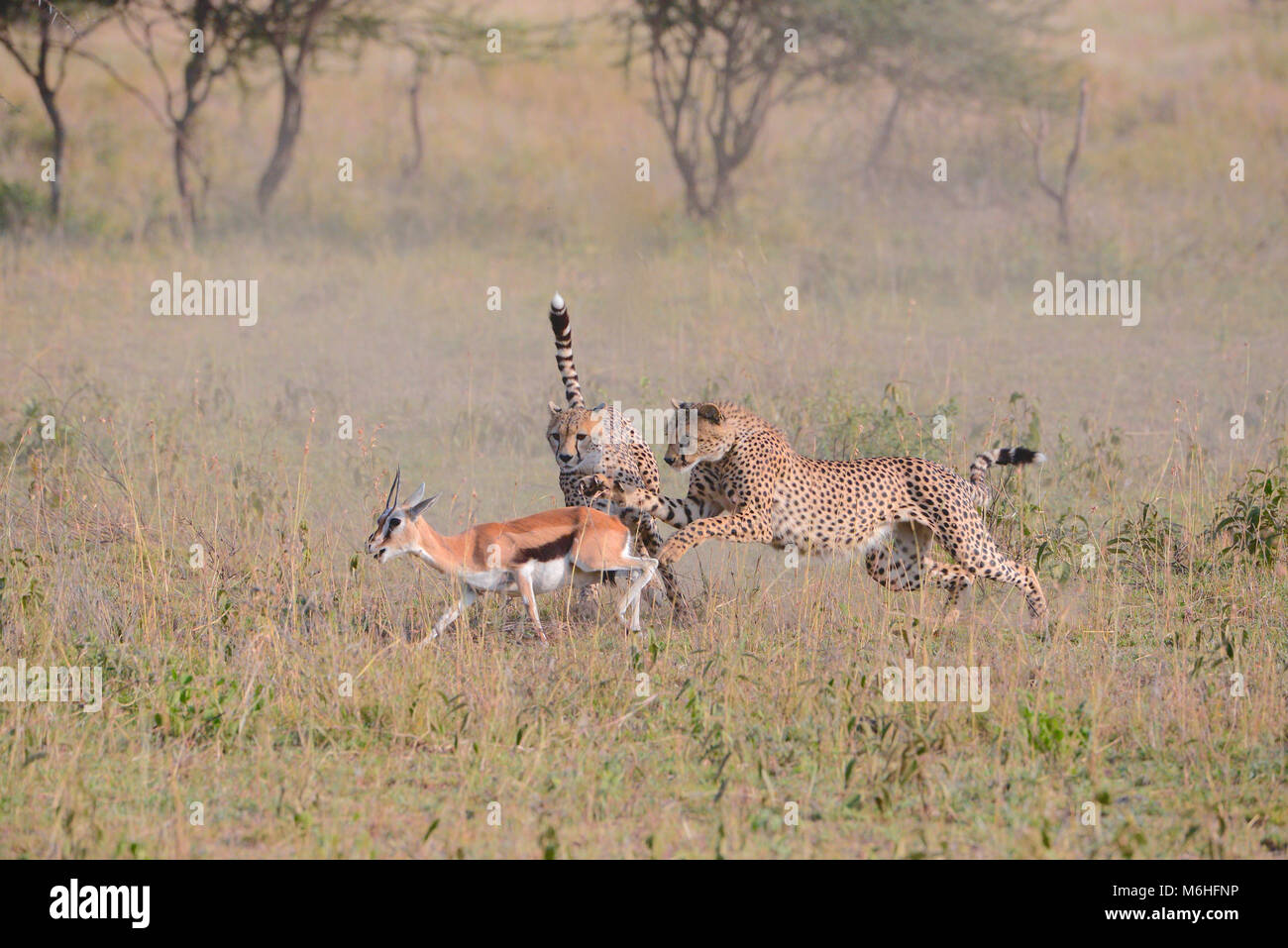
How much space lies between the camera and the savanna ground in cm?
479

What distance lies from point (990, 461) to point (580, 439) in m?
1.81

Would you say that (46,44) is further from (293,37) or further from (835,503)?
(835,503)

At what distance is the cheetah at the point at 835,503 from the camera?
6559 millimetres

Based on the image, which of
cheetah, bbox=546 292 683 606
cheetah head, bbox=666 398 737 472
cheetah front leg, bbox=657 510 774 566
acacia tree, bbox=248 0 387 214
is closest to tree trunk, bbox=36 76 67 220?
acacia tree, bbox=248 0 387 214

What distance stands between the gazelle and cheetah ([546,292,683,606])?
0.48m

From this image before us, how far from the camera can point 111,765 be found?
197 inches

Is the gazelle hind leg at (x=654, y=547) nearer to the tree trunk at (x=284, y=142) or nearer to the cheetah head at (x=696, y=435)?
the cheetah head at (x=696, y=435)

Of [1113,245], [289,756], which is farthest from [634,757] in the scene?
[1113,245]

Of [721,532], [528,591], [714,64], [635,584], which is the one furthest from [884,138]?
[528,591]

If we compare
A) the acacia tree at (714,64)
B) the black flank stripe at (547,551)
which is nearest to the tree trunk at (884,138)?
the acacia tree at (714,64)

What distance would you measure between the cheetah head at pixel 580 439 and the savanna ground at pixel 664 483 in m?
0.75

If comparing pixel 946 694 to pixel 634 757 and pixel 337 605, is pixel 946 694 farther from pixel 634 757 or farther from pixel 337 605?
pixel 337 605
